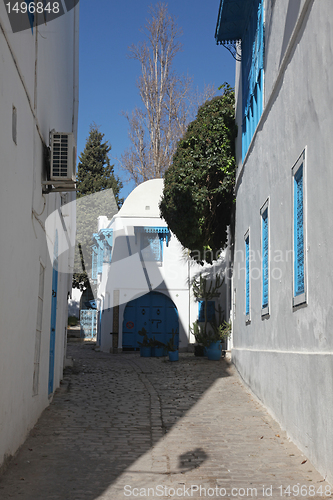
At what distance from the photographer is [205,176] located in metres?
13.2

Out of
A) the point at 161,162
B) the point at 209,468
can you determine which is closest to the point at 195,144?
the point at 209,468

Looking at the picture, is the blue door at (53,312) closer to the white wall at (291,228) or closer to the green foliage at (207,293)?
the white wall at (291,228)

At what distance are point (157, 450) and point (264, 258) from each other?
374 centimetres

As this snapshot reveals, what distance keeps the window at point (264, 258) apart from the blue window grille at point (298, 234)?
6.20ft

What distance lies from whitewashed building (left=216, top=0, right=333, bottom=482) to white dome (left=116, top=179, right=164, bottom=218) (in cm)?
910

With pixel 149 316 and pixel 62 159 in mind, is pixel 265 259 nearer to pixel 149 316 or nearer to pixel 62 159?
pixel 62 159

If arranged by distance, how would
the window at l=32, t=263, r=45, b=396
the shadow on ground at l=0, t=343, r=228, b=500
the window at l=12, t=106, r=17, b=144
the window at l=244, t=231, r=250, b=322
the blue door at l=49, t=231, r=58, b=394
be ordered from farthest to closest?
the window at l=244, t=231, r=250, b=322 → the blue door at l=49, t=231, r=58, b=394 → the window at l=32, t=263, r=45, b=396 → the window at l=12, t=106, r=17, b=144 → the shadow on ground at l=0, t=343, r=228, b=500

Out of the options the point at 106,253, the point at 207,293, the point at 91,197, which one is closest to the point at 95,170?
the point at 91,197

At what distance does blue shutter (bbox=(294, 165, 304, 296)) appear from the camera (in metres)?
5.89

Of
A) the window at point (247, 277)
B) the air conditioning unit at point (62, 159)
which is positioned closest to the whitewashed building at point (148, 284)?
the window at point (247, 277)

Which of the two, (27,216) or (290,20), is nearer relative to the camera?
(27,216)

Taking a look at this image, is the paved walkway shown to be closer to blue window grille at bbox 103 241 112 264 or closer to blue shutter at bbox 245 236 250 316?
blue shutter at bbox 245 236 250 316

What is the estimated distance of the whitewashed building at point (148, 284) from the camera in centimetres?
1852

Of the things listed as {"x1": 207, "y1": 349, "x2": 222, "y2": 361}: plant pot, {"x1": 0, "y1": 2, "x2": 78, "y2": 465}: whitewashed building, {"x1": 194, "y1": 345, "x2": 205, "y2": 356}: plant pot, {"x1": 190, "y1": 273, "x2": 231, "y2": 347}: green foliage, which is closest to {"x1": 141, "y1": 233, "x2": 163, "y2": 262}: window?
{"x1": 190, "y1": 273, "x2": 231, "y2": 347}: green foliage
